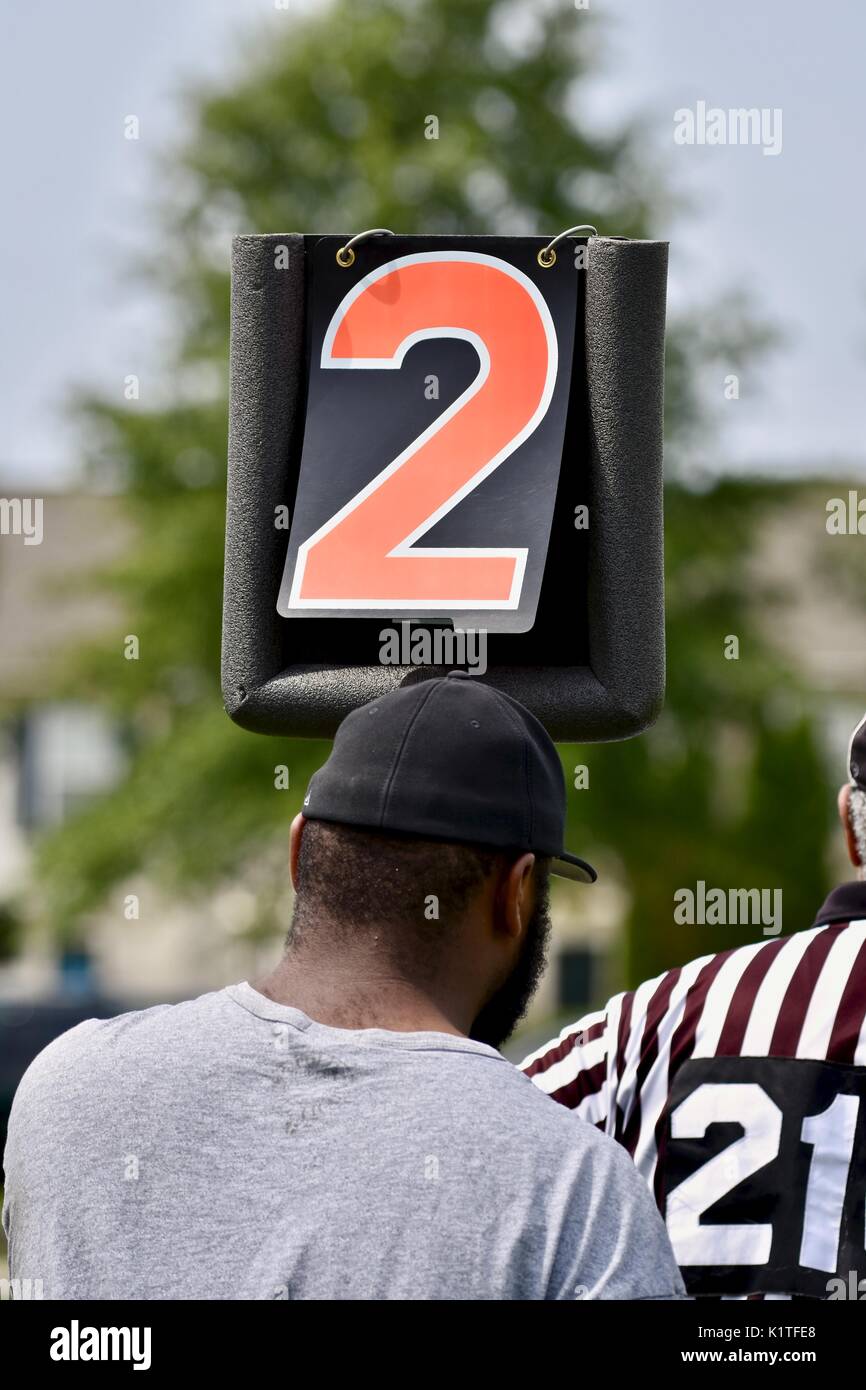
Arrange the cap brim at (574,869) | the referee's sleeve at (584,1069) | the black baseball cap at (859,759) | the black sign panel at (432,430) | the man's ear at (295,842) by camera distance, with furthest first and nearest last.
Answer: the black baseball cap at (859,759), the referee's sleeve at (584,1069), the black sign panel at (432,430), the cap brim at (574,869), the man's ear at (295,842)

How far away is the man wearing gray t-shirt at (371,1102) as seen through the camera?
58.3 inches

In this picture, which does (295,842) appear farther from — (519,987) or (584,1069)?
(584,1069)

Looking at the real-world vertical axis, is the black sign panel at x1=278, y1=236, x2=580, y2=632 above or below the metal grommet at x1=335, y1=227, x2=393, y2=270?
below

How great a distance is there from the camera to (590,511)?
2135mm

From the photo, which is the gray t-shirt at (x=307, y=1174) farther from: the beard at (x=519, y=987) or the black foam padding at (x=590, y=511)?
the black foam padding at (x=590, y=511)

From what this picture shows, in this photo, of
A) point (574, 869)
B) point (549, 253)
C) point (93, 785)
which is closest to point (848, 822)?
point (574, 869)

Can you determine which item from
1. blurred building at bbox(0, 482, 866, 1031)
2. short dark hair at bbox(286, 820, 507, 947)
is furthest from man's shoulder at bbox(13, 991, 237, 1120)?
blurred building at bbox(0, 482, 866, 1031)

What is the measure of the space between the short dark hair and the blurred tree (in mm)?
11534

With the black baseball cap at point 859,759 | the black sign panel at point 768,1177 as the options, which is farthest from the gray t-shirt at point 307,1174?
the black baseball cap at point 859,759

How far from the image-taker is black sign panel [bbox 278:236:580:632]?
6.81 feet

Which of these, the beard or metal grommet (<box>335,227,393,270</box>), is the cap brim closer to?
the beard

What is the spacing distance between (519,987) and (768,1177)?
0.63 m
